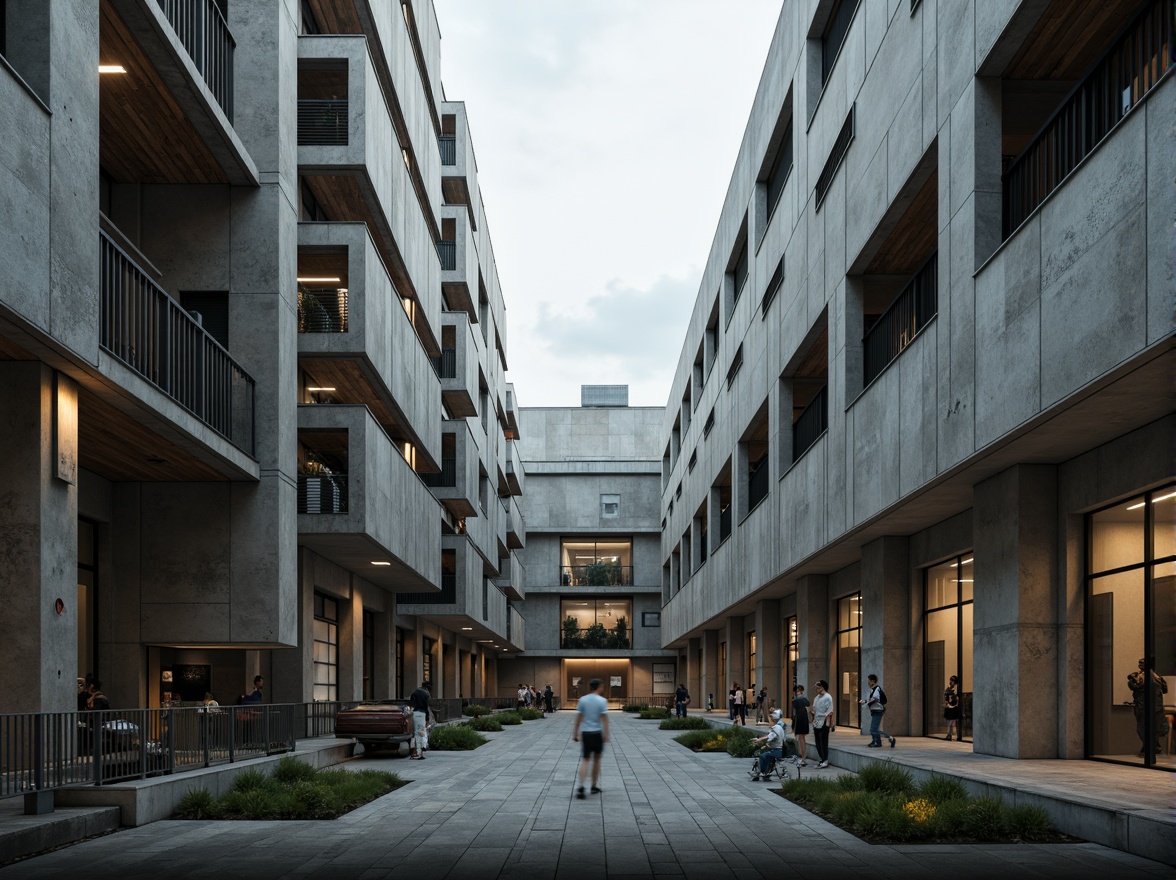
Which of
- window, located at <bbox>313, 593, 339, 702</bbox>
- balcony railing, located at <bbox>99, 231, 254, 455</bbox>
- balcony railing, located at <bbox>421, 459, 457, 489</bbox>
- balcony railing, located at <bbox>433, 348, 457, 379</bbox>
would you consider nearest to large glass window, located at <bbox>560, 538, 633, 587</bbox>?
balcony railing, located at <bbox>421, 459, 457, 489</bbox>

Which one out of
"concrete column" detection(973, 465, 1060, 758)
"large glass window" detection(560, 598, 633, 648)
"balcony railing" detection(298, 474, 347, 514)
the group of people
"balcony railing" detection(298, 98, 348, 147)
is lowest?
the group of people

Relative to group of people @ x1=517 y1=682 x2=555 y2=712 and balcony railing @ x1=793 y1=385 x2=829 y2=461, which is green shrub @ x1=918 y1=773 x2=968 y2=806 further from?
group of people @ x1=517 y1=682 x2=555 y2=712

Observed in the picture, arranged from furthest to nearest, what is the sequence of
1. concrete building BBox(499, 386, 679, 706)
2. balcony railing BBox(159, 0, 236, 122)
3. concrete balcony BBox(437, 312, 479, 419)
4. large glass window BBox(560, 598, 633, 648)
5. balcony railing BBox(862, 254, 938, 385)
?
concrete building BBox(499, 386, 679, 706)
large glass window BBox(560, 598, 633, 648)
concrete balcony BBox(437, 312, 479, 419)
balcony railing BBox(862, 254, 938, 385)
balcony railing BBox(159, 0, 236, 122)

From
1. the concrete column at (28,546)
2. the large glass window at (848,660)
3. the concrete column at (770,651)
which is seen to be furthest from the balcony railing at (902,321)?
the concrete column at (770,651)

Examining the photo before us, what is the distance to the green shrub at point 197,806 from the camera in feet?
48.3

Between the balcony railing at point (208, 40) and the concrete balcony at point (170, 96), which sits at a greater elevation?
the balcony railing at point (208, 40)

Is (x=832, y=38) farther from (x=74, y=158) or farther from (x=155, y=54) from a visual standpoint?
(x=74, y=158)

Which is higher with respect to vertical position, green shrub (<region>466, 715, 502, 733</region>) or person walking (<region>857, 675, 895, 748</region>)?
person walking (<region>857, 675, 895, 748</region>)

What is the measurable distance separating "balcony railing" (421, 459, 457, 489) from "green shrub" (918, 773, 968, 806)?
3139 cm

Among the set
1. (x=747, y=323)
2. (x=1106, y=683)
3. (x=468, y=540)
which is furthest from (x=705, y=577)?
(x=1106, y=683)

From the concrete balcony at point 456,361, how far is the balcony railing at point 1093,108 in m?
30.2

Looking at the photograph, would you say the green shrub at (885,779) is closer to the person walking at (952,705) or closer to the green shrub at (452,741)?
the person walking at (952,705)

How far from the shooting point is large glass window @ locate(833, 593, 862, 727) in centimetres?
2952

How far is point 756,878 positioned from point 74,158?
1046 centimetres
